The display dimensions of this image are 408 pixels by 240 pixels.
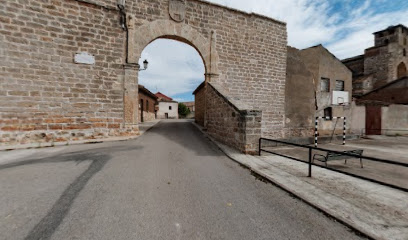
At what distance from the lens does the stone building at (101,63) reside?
566 cm

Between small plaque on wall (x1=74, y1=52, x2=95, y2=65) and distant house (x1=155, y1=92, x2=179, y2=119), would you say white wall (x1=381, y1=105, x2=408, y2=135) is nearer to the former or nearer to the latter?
small plaque on wall (x1=74, y1=52, x2=95, y2=65)

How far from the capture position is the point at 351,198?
2.79 m

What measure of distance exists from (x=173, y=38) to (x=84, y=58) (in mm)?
3927

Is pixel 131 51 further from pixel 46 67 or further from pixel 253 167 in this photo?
pixel 253 167

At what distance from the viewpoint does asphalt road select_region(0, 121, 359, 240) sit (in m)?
1.94

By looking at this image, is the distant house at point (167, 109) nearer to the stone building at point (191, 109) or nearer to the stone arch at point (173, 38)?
the stone building at point (191, 109)

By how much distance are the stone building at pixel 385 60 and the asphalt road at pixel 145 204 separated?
2743 centimetres

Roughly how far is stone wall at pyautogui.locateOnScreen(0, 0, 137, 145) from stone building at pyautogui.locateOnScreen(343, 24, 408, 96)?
92.5ft

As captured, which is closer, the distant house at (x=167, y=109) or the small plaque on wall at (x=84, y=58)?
the small plaque on wall at (x=84, y=58)

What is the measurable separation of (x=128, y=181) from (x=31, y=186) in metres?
1.56

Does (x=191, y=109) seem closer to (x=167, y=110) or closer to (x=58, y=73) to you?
(x=167, y=110)

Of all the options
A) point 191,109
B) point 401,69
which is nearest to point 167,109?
point 191,109

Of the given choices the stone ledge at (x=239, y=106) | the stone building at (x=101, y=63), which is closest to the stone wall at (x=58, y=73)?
the stone building at (x=101, y=63)

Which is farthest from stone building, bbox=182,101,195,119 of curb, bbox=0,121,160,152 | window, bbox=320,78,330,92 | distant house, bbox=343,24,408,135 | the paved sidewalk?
the paved sidewalk
